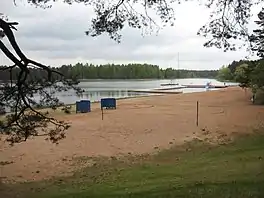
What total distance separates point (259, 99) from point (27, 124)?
108 feet

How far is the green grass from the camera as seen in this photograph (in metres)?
7.36

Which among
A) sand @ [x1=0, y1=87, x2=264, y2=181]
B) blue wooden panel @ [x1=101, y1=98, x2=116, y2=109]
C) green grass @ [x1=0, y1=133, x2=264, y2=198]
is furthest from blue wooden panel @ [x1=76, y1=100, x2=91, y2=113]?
green grass @ [x1=0, y1=133, x2=264, y2=198]

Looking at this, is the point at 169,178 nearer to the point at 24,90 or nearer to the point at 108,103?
the point at 24,90

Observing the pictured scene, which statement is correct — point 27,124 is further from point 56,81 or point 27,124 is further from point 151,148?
point 151,148

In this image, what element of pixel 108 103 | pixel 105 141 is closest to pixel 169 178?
pixel 105 141

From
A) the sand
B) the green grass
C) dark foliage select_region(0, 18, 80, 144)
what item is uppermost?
dark foliage select_region(0, 18, 80, 144)

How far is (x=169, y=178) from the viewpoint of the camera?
9914 millimetres

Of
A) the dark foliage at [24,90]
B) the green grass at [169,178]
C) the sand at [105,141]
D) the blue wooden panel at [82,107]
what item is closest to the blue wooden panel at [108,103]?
the blue wooden panel at [82,107]

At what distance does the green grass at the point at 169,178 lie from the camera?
7.36 metres

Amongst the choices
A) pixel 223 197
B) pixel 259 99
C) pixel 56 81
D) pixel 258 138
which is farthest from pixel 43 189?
pixel 259 99

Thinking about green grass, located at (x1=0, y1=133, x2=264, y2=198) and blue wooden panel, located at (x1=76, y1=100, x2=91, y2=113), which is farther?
blue wooden panel, located at (x1=76, y1=100, x2=91, y2=113)

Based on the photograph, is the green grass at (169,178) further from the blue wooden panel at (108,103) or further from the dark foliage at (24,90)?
the blue wooden panel at (108,103)

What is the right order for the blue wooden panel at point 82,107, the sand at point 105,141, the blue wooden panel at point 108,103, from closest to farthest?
the sand at point 105,141, the blue wooden panel at point 82,107, the blue wooden panel at point 108,103

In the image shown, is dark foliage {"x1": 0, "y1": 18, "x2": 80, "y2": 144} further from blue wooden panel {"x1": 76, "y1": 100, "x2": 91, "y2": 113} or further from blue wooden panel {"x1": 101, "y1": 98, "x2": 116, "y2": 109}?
blue wooden panel {"x1": 101, "y1": 98, "x2": 116, "y2": 109}
